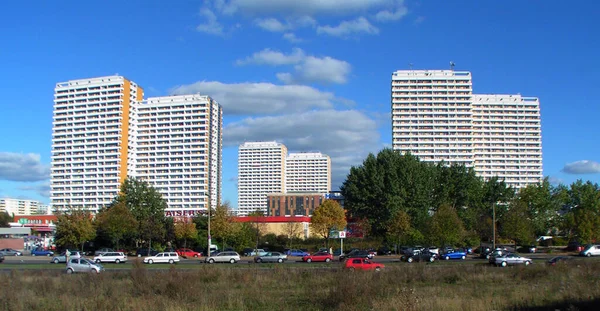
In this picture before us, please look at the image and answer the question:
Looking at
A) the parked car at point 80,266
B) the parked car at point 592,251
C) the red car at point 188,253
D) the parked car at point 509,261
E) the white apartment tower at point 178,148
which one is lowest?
the red car at point 188,253

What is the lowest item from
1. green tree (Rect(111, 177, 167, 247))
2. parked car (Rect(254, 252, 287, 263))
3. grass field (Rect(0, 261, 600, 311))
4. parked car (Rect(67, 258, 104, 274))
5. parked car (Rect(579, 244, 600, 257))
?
parked car (Rect(254, 252, 287, 263))

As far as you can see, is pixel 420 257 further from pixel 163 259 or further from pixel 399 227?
pixel 163 259

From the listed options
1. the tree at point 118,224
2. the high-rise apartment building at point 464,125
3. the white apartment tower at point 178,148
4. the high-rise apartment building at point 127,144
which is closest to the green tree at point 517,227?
the tree at point 118,224

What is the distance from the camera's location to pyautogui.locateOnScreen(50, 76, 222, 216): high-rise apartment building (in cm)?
15662

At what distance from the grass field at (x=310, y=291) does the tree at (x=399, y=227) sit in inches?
1584

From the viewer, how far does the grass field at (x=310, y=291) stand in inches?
680

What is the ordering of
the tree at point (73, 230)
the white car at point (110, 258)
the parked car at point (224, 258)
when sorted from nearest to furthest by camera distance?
1. the parked car at point (224, 258)
2. the white car at point (110, 258)
3. the tree at point (73, 230)

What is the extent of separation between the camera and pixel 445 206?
69.7m

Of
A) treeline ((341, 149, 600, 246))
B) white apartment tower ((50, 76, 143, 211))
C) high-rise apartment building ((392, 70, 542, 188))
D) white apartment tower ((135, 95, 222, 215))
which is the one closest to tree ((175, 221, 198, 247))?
treeline ((341, 149, 600, 246))

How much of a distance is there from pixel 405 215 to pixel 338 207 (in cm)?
1027

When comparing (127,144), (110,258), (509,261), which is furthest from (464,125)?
(110,258)

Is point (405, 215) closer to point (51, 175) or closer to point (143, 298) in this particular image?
point (143, 298)

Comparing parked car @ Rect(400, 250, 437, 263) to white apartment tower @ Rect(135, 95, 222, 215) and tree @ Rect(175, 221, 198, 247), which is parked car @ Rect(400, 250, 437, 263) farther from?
white apartment tower @ Rect(135, 95, 222, 215)

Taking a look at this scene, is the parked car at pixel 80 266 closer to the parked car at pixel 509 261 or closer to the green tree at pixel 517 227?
the parked car at pixel 509 261
